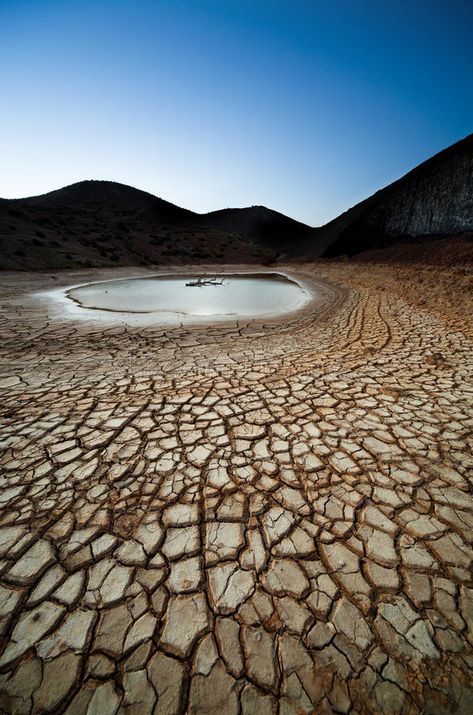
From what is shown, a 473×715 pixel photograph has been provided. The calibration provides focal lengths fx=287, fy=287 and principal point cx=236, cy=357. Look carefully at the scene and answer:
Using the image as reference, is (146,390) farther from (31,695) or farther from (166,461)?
(31,695)

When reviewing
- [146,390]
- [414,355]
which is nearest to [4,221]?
[146,390]

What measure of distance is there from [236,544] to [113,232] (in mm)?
40521

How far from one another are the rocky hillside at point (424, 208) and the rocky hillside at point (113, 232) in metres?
13.6

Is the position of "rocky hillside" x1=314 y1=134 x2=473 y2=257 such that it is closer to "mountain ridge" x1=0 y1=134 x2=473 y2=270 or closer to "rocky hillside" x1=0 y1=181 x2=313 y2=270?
"mountain ridge" x1=0 y1=134 x2=473 y2=270

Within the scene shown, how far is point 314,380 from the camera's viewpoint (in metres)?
3.66

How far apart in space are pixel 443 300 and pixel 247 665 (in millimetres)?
9417

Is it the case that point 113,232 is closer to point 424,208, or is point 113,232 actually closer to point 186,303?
point 186,303

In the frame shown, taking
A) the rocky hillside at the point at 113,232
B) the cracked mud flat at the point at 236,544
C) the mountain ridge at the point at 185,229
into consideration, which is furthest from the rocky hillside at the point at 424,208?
the cracked mud flat at the point at 236,544

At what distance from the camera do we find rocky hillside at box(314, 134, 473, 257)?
66.9ft

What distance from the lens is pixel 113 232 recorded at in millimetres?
35438

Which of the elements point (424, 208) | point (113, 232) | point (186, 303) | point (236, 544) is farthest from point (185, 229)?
point (236, 544)

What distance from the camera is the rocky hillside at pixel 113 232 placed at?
20812 millimetres

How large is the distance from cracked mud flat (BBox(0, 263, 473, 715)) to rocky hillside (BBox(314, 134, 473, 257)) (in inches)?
941

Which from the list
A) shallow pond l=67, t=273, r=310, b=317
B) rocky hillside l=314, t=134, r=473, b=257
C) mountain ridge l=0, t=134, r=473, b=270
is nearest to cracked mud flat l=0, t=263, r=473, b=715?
shallow pond l=67, t=273, r=310, b=317
